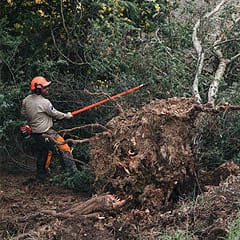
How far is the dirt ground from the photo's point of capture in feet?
21.1

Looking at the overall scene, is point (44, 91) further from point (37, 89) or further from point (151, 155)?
point (151, 155)

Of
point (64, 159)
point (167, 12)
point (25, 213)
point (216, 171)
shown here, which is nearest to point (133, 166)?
point (216, 171)

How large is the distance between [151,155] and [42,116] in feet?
8.48

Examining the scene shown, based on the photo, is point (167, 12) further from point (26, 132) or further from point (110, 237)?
point (110, 237)

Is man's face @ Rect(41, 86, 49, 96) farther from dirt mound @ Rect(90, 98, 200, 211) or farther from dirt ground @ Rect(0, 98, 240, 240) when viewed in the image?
dirt mound @ Rect(90, 98, 200, 211)

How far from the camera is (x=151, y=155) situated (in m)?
7.18

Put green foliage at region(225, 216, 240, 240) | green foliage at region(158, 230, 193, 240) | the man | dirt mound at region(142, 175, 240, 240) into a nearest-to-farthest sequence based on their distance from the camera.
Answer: green foliage at region(225, 216, 240, 240) → green foliage at region(158, 230, 193, 240) → dirt mound at region(142, 175, 240, 240) → the man

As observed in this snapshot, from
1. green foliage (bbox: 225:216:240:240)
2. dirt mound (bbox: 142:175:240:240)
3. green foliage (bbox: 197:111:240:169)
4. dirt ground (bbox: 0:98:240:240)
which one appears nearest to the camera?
green foliage (bbox: 225:216:240:240)

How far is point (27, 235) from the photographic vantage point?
6.52 metres

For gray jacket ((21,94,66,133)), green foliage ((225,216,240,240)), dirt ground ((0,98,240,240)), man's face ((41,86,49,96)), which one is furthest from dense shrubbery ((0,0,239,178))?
green foliage ((225,216,240,240))

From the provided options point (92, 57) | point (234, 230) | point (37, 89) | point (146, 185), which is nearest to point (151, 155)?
point (146, 185)

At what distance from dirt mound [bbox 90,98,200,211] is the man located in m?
1.76

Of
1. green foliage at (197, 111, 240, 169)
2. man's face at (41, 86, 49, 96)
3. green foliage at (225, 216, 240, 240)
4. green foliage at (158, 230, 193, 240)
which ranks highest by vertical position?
man's face at (41, 86, 49, 96)

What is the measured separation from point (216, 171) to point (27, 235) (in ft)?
8.44
